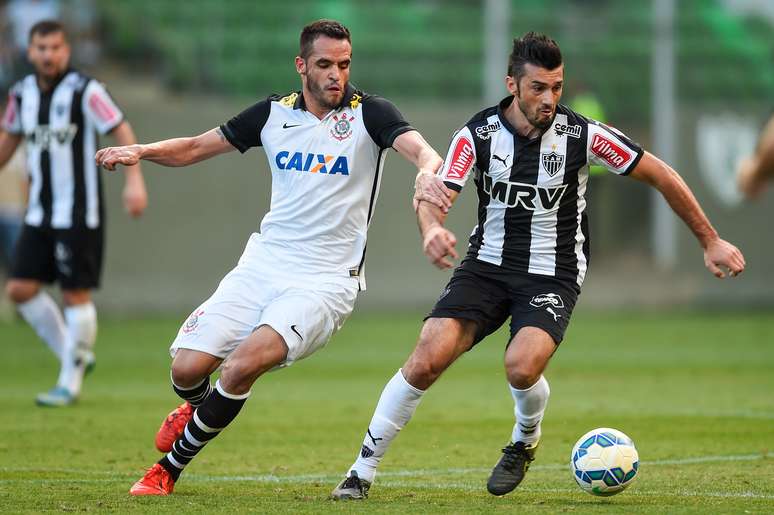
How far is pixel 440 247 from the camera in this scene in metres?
5.67

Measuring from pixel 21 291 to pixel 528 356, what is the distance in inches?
211

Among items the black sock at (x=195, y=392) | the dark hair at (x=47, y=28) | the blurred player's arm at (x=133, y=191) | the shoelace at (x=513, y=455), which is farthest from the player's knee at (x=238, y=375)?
the dark hair at (x=47, y=28)

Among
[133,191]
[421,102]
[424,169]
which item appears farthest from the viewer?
[421,102]

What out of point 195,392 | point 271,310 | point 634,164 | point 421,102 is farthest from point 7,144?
point 421,102

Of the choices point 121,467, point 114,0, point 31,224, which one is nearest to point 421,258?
point 114,0

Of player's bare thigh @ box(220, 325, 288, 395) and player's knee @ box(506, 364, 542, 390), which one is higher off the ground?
player's bare thigh @ box(220, 325, 288, 395)

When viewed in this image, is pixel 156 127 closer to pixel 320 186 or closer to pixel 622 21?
pixel 622 21

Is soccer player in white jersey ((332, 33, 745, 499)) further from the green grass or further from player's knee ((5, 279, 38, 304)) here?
player's knee ((5, 279, 38, 304))

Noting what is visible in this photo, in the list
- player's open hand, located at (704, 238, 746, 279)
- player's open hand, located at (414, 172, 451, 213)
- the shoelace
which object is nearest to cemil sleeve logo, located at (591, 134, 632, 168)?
player's open hand, located at (704, 238, 746, 279)

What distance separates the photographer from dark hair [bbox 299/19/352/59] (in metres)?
6.68

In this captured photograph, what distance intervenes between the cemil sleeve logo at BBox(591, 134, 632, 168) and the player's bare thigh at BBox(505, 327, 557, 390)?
3.05ft

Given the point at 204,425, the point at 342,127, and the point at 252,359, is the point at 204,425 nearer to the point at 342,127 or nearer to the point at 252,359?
the point at 252,359

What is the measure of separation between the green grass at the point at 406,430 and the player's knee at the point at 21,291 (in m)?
0.88

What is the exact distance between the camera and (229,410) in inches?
251
